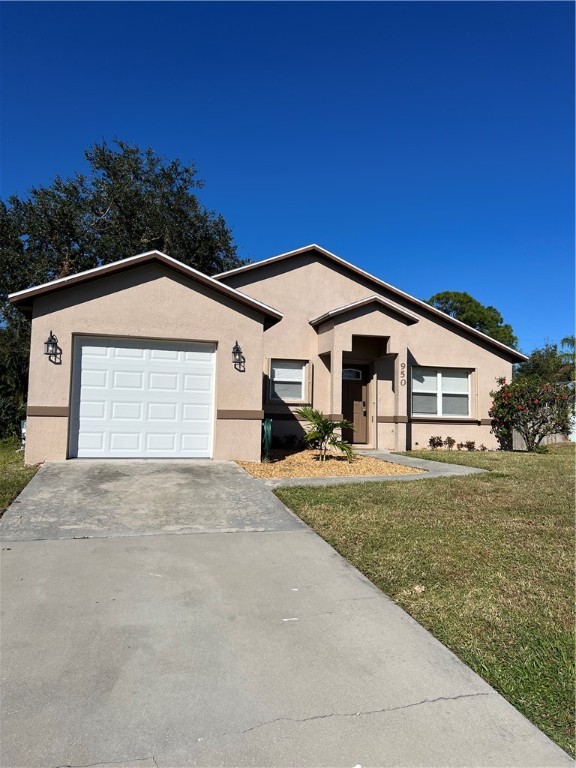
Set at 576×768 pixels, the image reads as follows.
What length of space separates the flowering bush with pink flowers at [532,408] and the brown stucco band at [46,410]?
42.0ft

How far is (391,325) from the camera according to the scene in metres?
14.7

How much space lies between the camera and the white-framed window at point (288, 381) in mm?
14961

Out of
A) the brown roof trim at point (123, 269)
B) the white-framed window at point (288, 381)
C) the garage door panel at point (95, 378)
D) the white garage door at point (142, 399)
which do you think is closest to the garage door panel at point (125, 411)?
the white garage door at point (142, 399)

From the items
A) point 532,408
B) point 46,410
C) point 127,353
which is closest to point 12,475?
point 46,410

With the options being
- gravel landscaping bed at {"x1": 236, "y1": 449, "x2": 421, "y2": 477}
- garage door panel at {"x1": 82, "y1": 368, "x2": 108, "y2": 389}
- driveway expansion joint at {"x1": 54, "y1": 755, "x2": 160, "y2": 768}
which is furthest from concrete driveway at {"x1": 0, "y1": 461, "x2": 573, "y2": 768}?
Answer: garage door panel at {"x1": 82, "y1": 368, "x2": 108, "y2": 389}

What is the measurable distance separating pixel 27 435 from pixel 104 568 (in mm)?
6285

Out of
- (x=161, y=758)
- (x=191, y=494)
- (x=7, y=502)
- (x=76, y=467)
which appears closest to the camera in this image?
(x=161, y=758)

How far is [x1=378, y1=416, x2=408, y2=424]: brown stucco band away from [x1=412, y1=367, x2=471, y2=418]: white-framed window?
103 cm

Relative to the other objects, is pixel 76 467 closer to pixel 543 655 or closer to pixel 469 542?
pixel 469 542

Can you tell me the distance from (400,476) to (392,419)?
18.1 feet

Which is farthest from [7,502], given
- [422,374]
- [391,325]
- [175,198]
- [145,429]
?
[175,198]

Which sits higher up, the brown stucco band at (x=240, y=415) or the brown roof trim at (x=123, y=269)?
Answer: the brown roof trim at (x=123, y=269)

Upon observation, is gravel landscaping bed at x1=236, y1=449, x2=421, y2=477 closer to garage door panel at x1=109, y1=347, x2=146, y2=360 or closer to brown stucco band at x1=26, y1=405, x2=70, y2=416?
garage door panel at x1=109, y1=347, x2=146, y2=360

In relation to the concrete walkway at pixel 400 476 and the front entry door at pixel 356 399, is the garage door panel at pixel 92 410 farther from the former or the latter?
the front entry door at pixel 356 399
